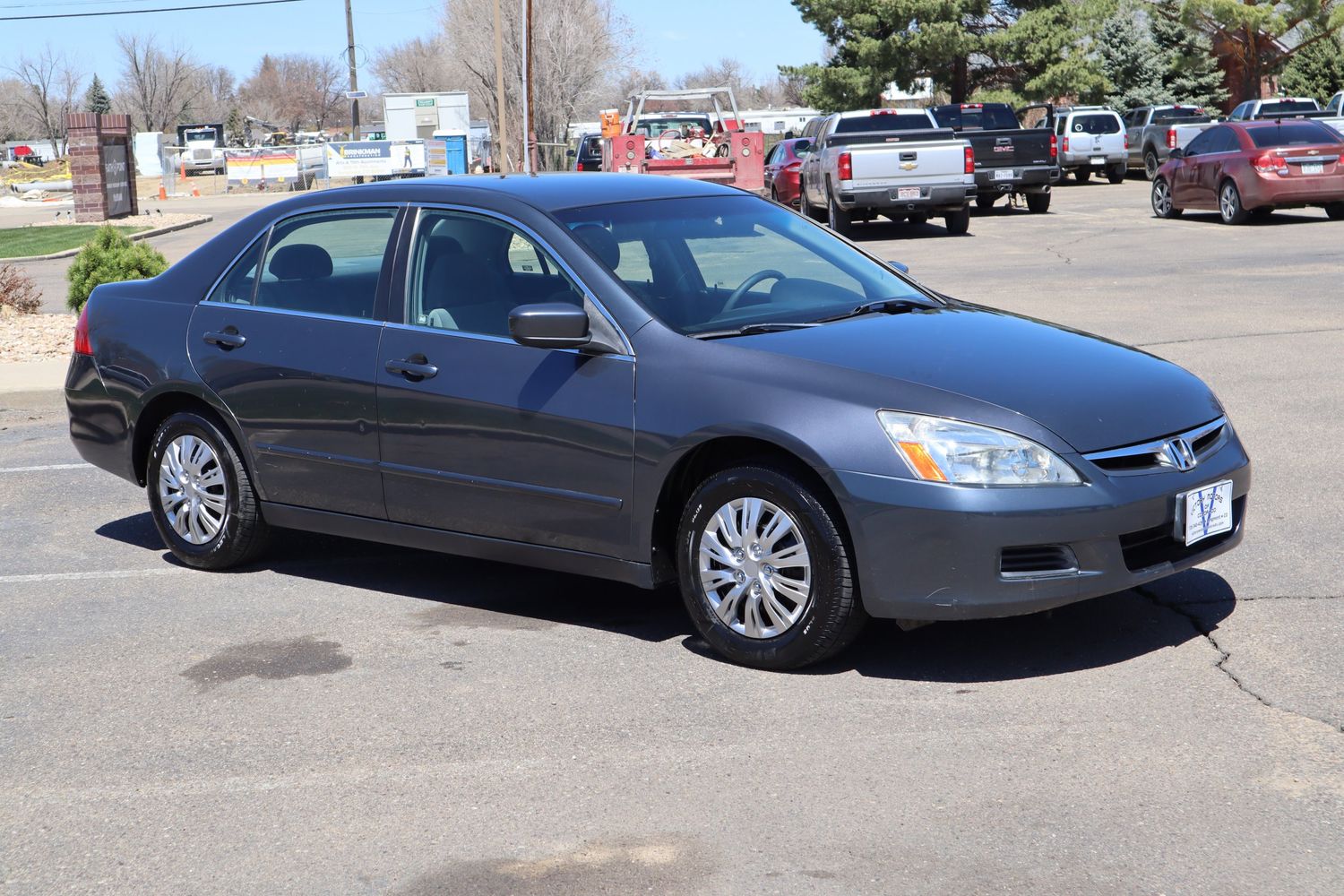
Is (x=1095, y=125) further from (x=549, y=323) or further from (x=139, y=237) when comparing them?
(x=549, y=323)

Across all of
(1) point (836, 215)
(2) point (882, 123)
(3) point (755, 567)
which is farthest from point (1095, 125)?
(3) point (755, 567)

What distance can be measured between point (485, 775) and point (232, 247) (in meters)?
3.24

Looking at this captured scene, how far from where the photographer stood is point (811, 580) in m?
4.97

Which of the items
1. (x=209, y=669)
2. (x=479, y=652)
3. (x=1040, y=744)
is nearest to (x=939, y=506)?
(x=1040, y=744)

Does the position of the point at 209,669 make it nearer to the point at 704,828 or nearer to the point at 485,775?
the point at 485,775

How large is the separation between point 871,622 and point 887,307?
1.19 m

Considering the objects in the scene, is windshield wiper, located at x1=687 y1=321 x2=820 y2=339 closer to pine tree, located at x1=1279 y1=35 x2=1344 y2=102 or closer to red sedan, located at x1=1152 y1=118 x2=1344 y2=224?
red sedan, located at x1=1152 y1=118 x2=1344 y2=224

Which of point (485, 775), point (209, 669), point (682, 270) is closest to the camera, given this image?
point (485, 775)

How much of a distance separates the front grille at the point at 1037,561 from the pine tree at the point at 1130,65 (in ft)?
173

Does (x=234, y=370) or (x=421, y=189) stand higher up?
(x=421, y=189)

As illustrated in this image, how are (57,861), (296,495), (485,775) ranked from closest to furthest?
(57,861), (485,775), (296,495)

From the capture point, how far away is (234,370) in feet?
21.1

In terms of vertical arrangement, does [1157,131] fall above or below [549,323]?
above

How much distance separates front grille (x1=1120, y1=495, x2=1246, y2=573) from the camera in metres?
4.89
